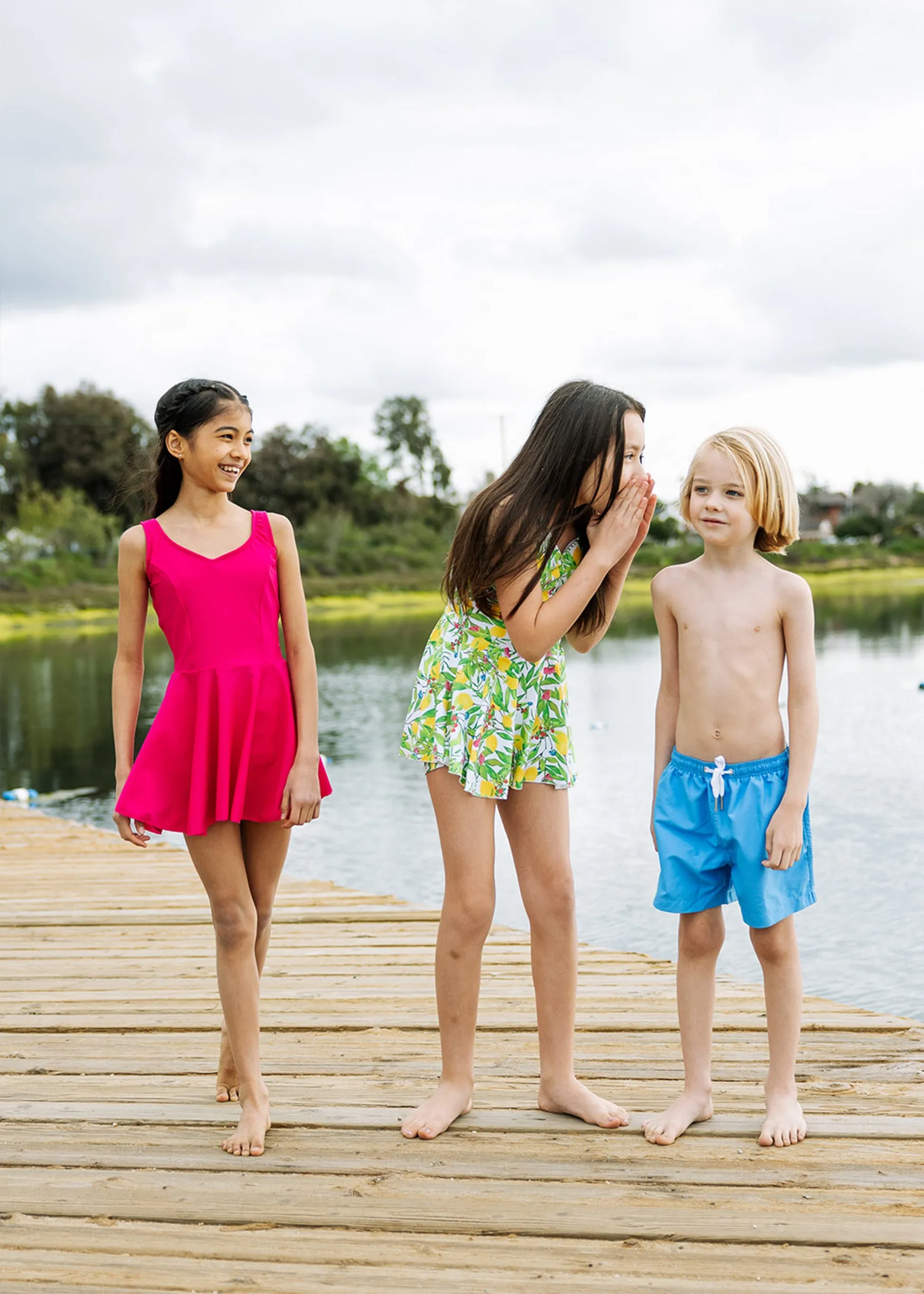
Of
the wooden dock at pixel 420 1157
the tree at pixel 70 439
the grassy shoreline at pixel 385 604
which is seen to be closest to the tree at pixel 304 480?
the tree at pixel 70 439

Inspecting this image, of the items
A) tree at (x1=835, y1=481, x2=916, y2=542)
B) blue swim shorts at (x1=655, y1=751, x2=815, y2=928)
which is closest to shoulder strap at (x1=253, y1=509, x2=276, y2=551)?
blue swim shorts at (x1=655, y1=751, x2=815, y2=928)

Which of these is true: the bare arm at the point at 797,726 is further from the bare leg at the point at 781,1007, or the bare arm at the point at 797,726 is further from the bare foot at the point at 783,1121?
the bare foot at the point at 783,1121

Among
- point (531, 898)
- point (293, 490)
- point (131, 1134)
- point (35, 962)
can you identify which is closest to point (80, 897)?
point (35, 962)

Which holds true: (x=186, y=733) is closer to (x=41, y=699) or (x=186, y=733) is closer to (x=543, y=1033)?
(x=543, y=1033)

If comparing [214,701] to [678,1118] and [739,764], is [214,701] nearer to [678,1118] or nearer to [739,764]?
[739,764]

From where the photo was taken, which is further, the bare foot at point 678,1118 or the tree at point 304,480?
the tree at point 304,480

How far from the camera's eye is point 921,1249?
2.15 m

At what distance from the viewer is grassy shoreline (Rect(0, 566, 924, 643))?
36.2 meters

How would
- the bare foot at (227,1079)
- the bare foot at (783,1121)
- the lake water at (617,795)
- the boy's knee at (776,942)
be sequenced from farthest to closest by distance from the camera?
the lake water at (617,795) < the bare foot at (227,1079) < the boy's knee at (776,942) < the bare foot at (783,1121)

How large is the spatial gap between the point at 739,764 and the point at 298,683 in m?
0.96

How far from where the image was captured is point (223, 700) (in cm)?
268

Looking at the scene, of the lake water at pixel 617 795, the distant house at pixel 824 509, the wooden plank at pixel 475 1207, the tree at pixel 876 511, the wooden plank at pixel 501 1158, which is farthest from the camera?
the distant house at pixel 824 509

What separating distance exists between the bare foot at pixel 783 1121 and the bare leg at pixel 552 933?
30 cm

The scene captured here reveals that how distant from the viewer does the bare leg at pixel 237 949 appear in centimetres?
269
